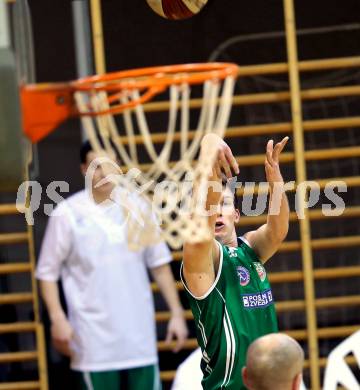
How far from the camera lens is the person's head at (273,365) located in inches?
137

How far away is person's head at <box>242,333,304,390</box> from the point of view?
3473mm

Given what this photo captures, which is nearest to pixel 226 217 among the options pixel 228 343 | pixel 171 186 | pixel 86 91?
pixel 228 343

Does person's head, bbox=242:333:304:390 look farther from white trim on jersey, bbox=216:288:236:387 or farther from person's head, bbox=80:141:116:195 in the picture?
person's head, bbox=80:141:116:195

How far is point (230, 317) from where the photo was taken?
4027 millimetres

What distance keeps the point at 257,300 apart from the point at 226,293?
5.2 inches

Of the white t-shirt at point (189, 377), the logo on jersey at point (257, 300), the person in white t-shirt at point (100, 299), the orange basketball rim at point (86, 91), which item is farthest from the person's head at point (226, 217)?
the person in white t-shirt at point (100, 299)

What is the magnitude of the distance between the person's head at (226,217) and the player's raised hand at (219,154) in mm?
151

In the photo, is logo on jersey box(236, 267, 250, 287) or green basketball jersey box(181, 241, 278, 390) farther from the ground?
logo on jersey box(236, 267, 250, 287)

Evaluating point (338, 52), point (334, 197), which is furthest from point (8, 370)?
point (338, 52)

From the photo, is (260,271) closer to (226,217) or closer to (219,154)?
(226,217)

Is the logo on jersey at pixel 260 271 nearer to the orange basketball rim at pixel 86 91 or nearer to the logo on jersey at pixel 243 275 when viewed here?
the logo on jersey at pixel 243 275

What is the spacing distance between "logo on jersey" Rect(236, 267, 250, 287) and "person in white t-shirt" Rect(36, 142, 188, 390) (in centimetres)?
157

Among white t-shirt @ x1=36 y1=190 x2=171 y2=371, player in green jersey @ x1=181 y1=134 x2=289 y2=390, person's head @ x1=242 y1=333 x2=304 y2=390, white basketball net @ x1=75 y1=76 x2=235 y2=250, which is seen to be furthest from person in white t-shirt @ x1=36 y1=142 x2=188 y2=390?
person's head @ x1=242 y1=333 x2=304 y2=390

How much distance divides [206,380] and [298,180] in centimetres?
234
